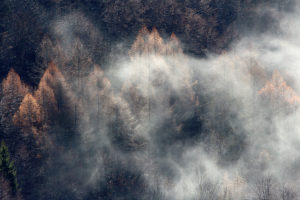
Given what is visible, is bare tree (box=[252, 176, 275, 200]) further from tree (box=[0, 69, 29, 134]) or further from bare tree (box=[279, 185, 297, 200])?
tree (box=[0, 69, 29, 134])

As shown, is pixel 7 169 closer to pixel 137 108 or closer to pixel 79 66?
pixel 79 66

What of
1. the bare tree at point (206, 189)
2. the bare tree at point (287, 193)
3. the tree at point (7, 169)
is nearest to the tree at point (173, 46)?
the bare tree at point (206, 189)

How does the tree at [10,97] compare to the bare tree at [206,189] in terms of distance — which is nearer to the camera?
the tree at [10,97]

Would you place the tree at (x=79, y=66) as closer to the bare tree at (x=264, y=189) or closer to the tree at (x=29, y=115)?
the tree at (x=29, y=115)

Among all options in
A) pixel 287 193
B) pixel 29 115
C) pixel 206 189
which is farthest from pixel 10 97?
pixel 287 193

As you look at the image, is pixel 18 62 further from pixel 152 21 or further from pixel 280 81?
pixel 280 81

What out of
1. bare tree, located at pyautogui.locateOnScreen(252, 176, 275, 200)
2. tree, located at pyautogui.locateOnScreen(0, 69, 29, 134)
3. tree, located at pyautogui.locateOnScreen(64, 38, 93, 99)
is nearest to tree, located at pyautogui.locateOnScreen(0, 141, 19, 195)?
tree, located at pyautogui.locateOnScreen(0, 69, 29, 134)
